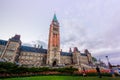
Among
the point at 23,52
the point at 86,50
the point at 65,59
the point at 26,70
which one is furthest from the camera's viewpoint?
the point at 86,50

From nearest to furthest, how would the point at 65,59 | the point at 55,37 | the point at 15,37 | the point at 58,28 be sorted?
the point at 15,37
the point at 55,37
the point at 58,28
the point at 65,59

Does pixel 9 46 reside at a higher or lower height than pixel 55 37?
lower

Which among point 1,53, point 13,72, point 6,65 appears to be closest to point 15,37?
point 1,53

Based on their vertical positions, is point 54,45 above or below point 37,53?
above

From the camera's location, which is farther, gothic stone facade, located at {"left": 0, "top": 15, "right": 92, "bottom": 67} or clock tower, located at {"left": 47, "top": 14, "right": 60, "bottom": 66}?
clock tower, located at {"left": 47, "top": 14, "right": 60, "bottom": 66}

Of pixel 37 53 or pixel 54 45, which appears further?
pixel 37 53

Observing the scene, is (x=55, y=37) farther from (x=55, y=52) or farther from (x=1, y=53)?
(x=1, y=53)

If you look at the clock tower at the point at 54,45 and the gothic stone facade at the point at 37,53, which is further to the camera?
the clock tower at the point at 54,45

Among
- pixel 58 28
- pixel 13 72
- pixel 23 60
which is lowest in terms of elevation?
pixel 13 72

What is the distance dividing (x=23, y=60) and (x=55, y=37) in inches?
1061

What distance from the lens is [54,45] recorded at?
249ft

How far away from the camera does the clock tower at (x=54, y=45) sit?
70938 millimetres

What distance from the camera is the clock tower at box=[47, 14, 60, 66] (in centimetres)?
7094

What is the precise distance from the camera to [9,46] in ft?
199
